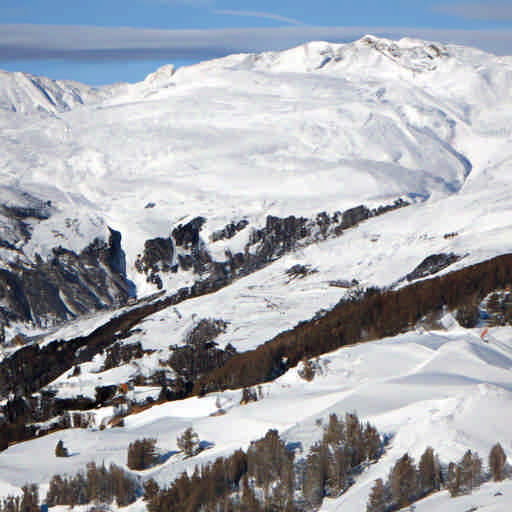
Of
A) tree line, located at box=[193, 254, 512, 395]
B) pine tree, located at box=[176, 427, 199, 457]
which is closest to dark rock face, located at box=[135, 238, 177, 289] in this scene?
tree line, located at box=[193, 254, 512, 395]

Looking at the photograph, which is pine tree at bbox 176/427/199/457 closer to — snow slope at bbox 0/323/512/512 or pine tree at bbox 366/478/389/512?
snow slope at bbox 0/323/512/512

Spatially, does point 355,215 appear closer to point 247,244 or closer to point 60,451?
point 247,244

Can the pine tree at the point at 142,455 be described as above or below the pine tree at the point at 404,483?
above

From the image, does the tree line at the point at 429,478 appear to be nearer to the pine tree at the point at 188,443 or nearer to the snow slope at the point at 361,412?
the snow slope at the point at 361,412

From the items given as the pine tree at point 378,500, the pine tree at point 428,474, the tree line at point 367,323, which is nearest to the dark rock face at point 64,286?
the tree line at point 367,323

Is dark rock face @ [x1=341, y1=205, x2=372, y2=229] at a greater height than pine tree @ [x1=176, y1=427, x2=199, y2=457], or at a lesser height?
greater

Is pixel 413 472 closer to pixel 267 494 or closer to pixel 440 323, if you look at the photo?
pixel 267 494

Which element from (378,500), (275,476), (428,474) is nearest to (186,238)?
(275,476)
